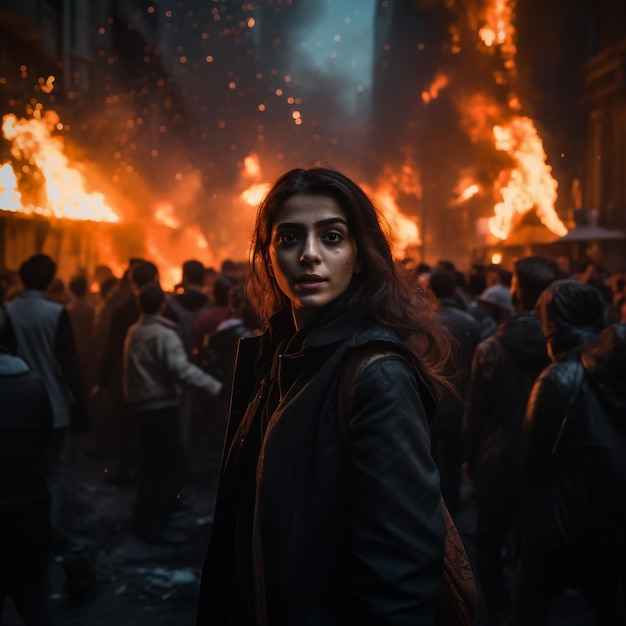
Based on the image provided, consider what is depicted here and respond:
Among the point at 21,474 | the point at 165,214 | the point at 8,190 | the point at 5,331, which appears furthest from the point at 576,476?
the point at 165,214

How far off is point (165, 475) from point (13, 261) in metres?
12.1

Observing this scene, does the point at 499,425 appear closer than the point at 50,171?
Yes

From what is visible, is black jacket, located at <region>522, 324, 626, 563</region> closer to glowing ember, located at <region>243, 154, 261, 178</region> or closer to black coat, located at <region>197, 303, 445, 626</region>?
black coat, located at <region>197, 303, 445, 626</region>

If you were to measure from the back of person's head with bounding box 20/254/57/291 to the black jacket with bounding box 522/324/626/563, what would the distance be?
406 centimetres

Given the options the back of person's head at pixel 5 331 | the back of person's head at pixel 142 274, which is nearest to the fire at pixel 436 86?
the back of person's head at pixel 142 274

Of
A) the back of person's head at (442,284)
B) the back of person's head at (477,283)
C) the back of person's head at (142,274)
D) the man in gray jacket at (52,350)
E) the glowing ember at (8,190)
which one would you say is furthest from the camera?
the glowing ember at (8,190)

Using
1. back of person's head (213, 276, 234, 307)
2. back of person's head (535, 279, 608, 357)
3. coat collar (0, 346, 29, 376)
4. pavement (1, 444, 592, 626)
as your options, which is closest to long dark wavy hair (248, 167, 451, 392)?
back of person's head (535, 279, 608, 357)

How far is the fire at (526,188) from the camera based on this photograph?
21906 millimetres

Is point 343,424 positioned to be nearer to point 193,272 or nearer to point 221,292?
point 221,292

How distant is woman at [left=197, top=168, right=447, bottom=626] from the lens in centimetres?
173

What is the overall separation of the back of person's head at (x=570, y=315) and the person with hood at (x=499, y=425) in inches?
41.2

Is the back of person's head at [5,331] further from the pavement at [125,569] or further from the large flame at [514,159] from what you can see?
the large flame at [514,159]

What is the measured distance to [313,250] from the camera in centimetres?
204

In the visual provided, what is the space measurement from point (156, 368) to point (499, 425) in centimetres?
302
